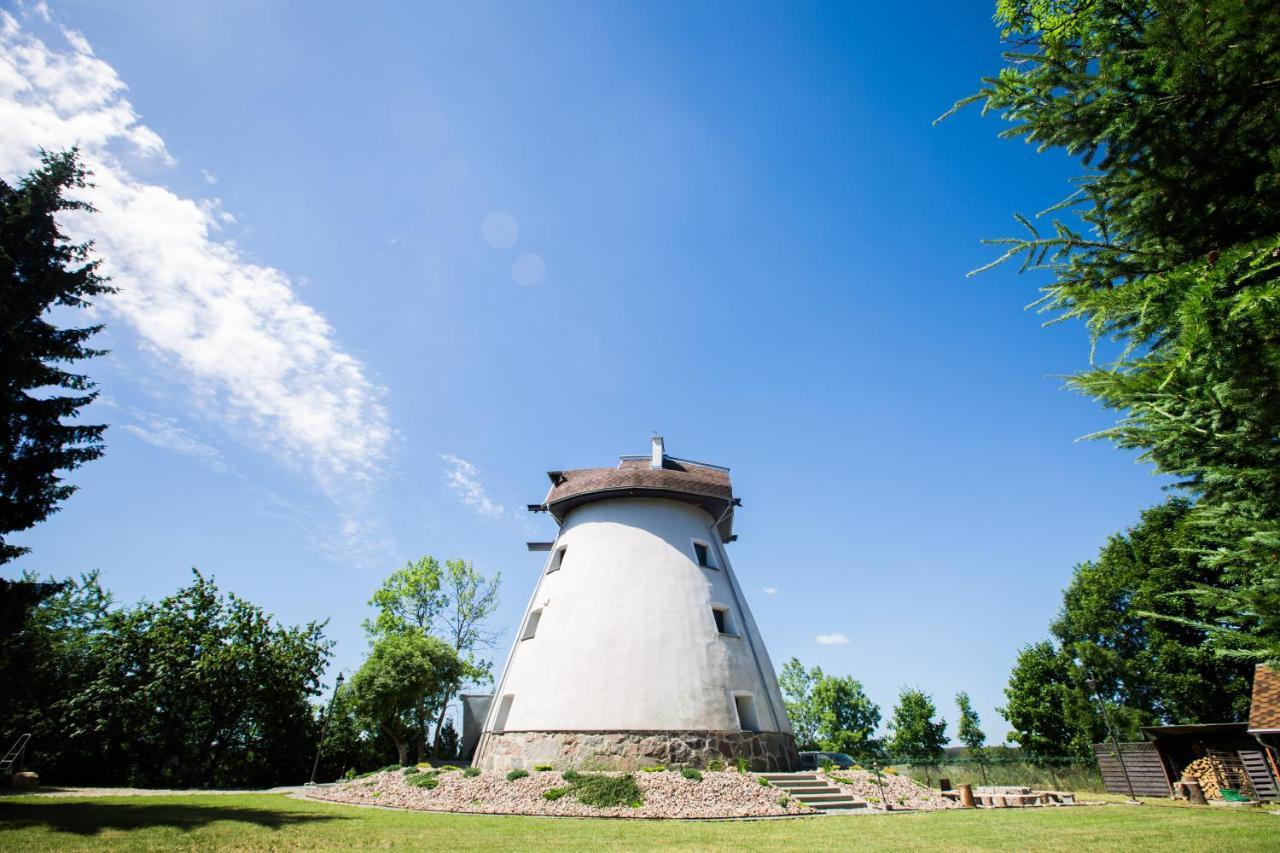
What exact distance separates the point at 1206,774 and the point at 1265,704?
472cm

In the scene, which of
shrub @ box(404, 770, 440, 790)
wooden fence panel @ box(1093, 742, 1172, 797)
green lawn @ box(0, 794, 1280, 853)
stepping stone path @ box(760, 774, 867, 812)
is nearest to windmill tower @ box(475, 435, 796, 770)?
stepping stone path @ box(760, 774, 867, 812)

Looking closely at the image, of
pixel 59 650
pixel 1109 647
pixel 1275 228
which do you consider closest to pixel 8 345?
pixel 1275 228

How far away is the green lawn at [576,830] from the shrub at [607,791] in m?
1.30

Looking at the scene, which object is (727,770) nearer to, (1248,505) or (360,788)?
(360,788)

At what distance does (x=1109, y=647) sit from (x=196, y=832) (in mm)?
44696

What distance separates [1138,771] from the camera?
69.7 ft

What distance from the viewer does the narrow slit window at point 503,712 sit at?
17234 mm

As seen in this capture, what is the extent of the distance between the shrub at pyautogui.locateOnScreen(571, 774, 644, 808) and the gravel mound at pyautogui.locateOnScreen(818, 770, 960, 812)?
5.44 m

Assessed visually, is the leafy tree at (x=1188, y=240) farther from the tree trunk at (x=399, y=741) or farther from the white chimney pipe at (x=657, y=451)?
the tree trunk at (x=399, y=741)

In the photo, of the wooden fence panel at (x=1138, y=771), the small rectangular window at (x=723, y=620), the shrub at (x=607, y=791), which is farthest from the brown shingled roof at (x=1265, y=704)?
the shrub at (x=607, y=791)

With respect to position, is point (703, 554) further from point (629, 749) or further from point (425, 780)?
point (425, 780)

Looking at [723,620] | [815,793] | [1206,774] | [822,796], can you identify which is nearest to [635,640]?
[723,620]

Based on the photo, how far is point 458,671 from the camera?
994 inches

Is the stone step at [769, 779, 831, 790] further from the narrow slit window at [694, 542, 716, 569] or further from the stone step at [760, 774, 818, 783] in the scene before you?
the narrow slit window at [694, 542, 716, 569]
